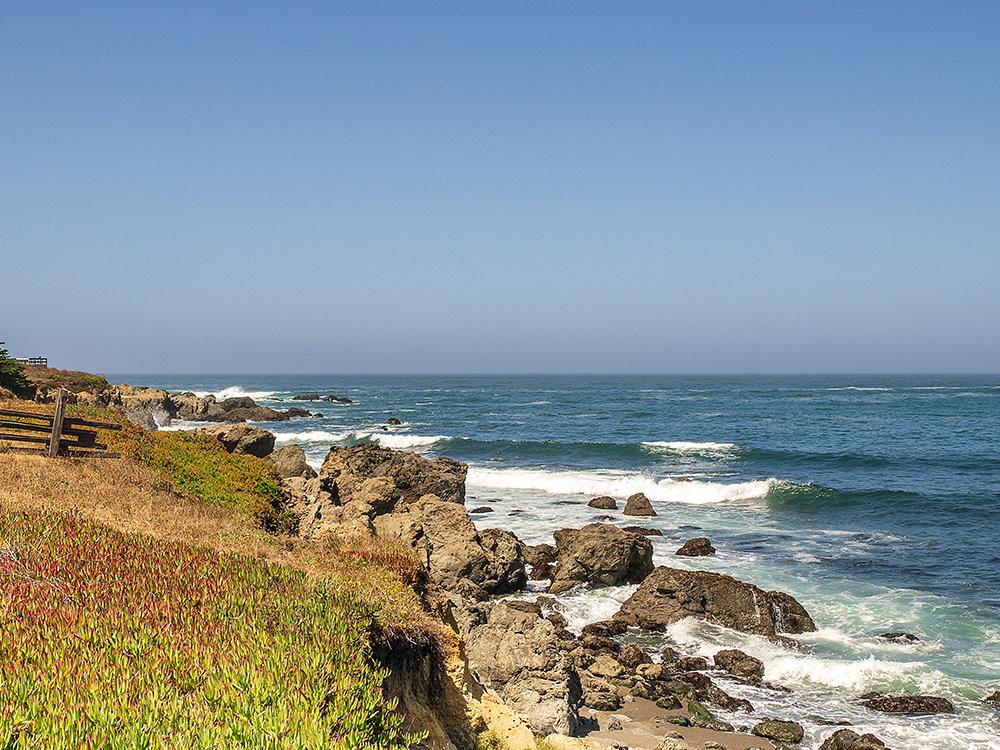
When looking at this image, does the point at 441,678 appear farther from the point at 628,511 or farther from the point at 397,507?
the point at 628,511

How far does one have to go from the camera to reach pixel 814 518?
31578mm

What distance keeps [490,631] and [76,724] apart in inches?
400

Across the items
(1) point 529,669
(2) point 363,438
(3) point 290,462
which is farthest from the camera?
(2) point 363,438

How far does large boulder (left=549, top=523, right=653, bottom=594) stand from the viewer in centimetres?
2173

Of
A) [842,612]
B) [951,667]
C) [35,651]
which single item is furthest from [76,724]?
[842,612]

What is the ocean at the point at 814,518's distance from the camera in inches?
608

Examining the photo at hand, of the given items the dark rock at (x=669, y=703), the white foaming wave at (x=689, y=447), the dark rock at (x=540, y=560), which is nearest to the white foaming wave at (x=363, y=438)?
the white foaming wave at (x=689, y=447)

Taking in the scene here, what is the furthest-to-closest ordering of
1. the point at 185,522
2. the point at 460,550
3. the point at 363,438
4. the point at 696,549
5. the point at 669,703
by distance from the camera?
the point at 363,438 → the point at 696,549 → the point at 460,550 → the point at 669,703 → the point at 185,522

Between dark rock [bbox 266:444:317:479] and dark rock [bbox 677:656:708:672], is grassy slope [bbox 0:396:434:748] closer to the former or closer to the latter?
dark rock [bbox 677:656:708:672]

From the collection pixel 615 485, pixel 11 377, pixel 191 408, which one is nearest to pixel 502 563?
pixel 615 485

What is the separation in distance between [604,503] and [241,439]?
17159mm

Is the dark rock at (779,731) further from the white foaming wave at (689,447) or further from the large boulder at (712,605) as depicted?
the white foaming wave at (689,447)

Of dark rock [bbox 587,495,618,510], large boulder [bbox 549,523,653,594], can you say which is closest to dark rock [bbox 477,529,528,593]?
large boulder [bbox 549,523,653,594]

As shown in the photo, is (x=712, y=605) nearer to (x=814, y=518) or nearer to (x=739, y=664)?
(x=739, y=664)
